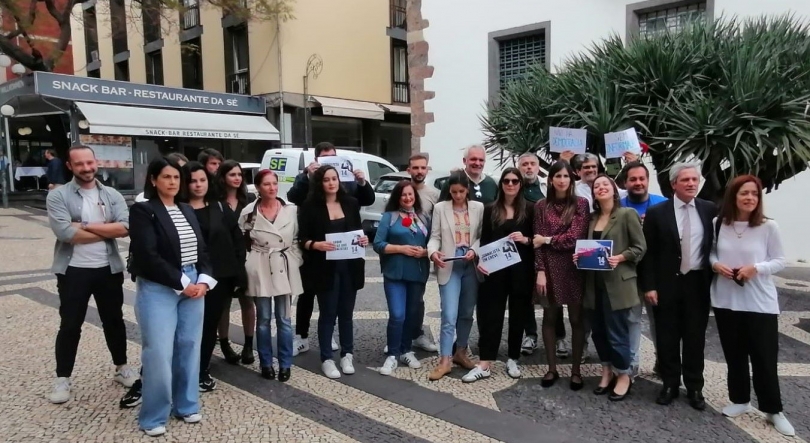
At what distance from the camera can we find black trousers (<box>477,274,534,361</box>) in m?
4.51

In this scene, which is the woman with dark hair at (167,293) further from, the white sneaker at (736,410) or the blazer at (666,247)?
the white sneaker at (736,410)

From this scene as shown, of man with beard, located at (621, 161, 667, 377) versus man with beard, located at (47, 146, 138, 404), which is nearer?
man with beard, located at (47, 146, 138, 404)

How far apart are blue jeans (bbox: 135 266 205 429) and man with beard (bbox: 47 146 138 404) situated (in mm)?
649

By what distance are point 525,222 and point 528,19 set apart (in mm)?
8154

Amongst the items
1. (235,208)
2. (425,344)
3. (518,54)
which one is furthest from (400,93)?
(235,208)

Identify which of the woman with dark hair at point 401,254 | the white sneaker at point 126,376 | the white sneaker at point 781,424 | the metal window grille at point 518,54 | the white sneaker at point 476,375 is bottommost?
the white sneaker at point 781,424

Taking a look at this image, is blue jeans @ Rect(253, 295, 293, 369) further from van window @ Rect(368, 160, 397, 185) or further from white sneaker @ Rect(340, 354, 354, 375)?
van window @ Rect(368, 160, 397, 185)

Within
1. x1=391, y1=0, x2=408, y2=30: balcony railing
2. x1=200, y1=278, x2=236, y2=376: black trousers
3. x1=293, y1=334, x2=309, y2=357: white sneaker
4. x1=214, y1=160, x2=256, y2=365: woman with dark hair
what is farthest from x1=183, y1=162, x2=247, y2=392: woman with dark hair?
x1=391, y1=0, x2=408, y2=30: balcony railing

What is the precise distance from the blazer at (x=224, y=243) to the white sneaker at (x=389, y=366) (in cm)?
135

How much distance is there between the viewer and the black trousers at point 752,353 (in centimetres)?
370

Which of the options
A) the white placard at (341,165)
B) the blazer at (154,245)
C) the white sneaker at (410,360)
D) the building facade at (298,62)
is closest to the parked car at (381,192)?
the white placard at (341,165)

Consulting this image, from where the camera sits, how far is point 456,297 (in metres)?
4.59

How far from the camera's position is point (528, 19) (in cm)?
1141

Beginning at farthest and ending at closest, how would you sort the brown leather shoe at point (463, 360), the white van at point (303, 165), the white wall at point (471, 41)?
the white van at point (303, 165) → the white wall at point (471, 41) → the brown leather shoe at point (463, 360)
